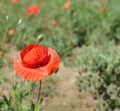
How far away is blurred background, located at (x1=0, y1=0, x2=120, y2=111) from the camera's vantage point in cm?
384

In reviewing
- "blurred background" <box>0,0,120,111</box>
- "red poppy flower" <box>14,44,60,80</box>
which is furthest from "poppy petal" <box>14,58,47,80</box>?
"blurred background" <box>0,0,120,111</box>

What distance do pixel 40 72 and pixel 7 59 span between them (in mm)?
2116

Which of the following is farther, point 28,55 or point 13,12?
point 13,12

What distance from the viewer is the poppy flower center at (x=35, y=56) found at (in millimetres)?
2311

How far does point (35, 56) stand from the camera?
7.63ft

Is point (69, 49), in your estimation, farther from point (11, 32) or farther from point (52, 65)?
point (52, 65)

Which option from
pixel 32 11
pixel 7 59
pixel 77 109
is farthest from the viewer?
pixel 32 11

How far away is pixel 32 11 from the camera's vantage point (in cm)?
522

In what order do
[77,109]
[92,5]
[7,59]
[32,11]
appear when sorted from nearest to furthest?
[77,109]
[7,59]
[32,11]
[92,5]

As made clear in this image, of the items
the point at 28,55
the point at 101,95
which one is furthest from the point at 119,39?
the point at 28,55

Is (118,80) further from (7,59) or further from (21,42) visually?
(21,42)

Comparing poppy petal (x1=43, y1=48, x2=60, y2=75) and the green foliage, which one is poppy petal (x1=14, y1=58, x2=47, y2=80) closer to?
poppy petal (x1=43, y1=48, x2=60, y2=75)

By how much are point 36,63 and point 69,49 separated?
3078mm

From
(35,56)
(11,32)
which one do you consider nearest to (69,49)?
(11,32)
